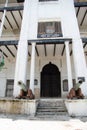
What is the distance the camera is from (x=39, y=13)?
39.3 ft

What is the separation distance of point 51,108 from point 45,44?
4966 mm

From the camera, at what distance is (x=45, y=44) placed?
1052cm

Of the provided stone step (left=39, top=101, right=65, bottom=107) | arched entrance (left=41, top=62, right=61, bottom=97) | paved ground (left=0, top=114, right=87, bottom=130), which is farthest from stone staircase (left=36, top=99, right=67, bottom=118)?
arched entrance (left=41, top=62, right=61, bottom=97)

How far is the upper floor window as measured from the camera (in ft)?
35.3

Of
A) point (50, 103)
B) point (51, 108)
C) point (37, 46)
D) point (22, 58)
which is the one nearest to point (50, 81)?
point (37, 46)

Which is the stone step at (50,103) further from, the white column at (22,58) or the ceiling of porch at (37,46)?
the ceiling of porch at (37,46)

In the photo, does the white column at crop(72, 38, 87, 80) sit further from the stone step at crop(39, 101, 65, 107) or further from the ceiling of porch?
the stone step at crop(39, 101, 65, 107)

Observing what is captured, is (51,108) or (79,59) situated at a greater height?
(79,59)

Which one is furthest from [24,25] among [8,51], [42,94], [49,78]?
[42,94]

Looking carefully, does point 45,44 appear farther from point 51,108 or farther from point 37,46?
point 51,108

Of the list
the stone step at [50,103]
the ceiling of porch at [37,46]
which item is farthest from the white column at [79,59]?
the stone step at [50,103]

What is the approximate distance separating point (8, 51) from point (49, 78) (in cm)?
455

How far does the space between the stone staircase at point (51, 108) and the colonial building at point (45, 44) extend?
1965 mm

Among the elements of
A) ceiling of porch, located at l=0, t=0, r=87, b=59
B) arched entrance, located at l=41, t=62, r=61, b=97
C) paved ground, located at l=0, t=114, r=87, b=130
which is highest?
ceiling of porch, located at l=0, t=0, r=87, b=59
